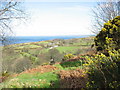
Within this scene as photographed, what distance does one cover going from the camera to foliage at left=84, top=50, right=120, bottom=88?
9.77ft

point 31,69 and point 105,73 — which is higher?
point 105,73

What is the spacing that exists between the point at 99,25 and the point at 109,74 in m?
13.0

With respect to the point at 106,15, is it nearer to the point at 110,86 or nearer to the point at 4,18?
the point at 4,18

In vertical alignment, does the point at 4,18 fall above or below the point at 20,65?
above

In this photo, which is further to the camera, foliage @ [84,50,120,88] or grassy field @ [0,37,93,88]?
grassy field @ [0,37,93,88]

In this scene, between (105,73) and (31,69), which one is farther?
(31,69)

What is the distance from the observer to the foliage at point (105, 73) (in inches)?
117

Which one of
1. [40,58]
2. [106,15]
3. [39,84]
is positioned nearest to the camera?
[39,84]

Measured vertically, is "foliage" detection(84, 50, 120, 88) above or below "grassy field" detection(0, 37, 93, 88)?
above

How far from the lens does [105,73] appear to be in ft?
10.7

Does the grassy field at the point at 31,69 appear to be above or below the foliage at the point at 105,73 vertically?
below

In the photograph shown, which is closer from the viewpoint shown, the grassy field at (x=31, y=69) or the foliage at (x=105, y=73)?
the foliage at (x=105, y=73)

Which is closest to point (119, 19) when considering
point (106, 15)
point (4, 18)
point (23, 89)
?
point (106, 15)

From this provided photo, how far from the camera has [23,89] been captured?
5383mm
